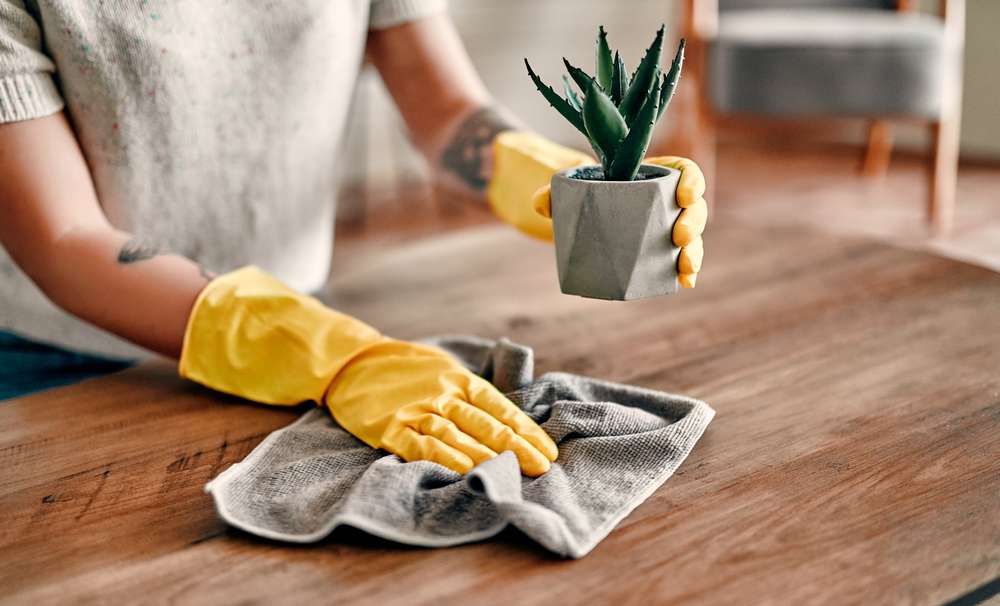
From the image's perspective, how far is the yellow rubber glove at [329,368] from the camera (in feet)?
2.70

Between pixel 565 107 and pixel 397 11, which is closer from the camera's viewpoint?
pixel 565 107

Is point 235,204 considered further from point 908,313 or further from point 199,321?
point 908,313

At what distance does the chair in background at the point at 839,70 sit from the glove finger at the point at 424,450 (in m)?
2.38

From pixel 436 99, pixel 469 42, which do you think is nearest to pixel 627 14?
pixel 469 42

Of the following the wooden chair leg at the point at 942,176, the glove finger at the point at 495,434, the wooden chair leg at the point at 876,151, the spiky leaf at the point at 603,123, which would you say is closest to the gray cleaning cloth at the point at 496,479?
the glove finger at the point at 495,434

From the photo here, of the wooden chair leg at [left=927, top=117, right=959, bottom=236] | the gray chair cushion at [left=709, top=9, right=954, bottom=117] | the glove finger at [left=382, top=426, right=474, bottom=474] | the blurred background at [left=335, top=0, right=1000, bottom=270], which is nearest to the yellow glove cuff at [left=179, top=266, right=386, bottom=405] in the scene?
the glove finger at [left=382, top=426, right=474, bottom=474]

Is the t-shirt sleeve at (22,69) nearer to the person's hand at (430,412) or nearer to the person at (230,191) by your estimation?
the person at (230,191)

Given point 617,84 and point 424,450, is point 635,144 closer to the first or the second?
point 617,84

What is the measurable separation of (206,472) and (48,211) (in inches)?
14.5

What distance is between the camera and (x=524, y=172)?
116 cm

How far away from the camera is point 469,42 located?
4.04 metres

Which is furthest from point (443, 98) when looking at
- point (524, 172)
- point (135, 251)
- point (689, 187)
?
point (689, 187)

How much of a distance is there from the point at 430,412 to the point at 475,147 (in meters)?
0.56

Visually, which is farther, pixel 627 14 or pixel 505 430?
pixel 627 14
